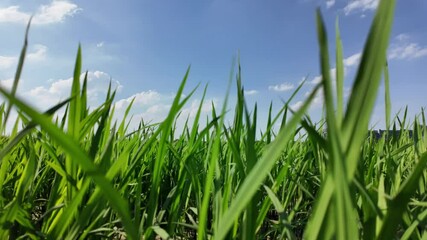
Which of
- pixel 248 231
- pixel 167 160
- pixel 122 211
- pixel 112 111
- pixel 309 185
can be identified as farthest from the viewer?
pixel 167 160

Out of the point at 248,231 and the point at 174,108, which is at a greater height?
the point at 174,108

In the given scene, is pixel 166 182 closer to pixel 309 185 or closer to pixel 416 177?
pixel 309 185

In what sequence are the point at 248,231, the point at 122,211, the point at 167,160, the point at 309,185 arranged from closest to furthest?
the point at 122,211, the point at 248,231, the point at 309,185, the point at 167,160

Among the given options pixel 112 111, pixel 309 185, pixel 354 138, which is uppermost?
pixel 112 111

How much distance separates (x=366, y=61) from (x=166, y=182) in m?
1.33

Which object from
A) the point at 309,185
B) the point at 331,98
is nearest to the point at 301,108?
the point at 331,98

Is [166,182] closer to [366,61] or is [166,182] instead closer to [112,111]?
[112,111]

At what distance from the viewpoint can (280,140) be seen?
37cm

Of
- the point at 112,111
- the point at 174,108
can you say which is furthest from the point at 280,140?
the point at 112,111

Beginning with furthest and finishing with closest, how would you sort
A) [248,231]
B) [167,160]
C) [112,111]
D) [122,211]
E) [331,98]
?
[167,160] → [112,111] → [248,231] → [122,211] → [331,98]

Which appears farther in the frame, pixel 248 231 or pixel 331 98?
pixel 248 231

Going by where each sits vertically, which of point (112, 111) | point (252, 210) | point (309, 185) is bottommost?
point (309, 185)

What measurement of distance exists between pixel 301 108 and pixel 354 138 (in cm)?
7

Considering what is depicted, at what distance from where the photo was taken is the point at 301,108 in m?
0.31
